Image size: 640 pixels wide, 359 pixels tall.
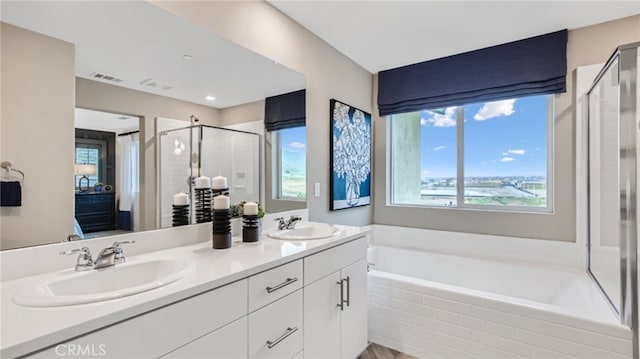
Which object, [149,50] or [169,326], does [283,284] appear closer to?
[169,326]

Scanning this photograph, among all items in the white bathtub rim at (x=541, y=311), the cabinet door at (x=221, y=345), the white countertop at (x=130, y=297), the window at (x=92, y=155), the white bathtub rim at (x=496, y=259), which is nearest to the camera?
the white countertop at (x=130, y=297)

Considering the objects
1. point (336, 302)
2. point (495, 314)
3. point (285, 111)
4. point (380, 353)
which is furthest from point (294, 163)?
point (495, 314)

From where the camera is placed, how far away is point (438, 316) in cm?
203

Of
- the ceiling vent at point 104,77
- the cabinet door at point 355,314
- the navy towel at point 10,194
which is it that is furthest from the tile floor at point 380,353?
the ceiling vent at point 104,77

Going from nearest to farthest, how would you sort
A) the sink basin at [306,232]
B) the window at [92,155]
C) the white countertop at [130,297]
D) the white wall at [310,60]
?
the white countertop at [130,297]
the window at [92,155]
the white wall at [310,60]
the sink basin at [306,232]

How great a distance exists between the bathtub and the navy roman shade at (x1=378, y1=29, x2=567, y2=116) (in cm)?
152

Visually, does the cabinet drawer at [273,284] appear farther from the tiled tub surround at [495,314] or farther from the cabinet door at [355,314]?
the tiled tub surround at [495,314]

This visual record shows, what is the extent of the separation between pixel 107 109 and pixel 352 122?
2.07m

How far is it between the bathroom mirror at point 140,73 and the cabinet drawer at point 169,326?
61 centimetres

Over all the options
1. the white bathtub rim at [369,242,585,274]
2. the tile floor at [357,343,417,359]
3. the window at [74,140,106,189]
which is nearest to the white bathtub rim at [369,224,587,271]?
the white bathtub rim at [369,242,585,274]

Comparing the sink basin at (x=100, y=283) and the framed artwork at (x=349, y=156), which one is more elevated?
the framed artwork at (x=349, y=156)

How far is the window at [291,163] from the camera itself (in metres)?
2.16

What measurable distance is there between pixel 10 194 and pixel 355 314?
5.65 feet

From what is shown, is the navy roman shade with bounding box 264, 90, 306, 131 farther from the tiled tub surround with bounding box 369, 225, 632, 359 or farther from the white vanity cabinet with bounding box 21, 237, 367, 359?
the tiled tub surround with bounding box 369, 225, 632, 359
